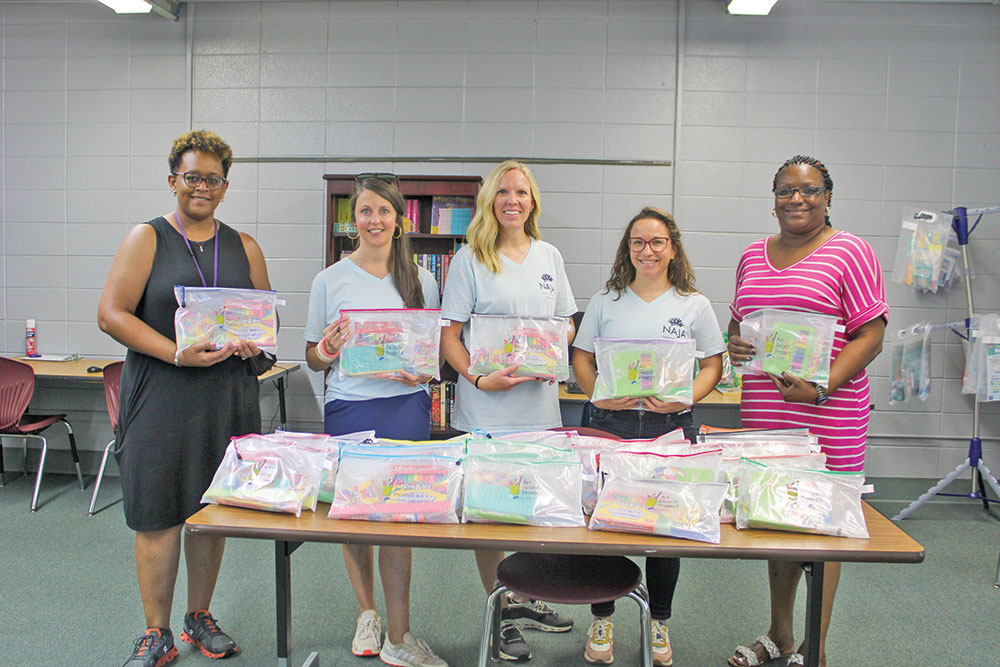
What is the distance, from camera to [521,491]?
4.99 feet

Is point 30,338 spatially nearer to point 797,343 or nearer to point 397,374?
point 397,374

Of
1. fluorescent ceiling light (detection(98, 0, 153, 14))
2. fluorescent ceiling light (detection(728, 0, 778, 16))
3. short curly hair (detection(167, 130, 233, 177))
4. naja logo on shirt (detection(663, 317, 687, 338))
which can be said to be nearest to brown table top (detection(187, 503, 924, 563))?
naja logo on shirt (detection(663, 317, 687, 338))

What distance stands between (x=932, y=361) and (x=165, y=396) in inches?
182

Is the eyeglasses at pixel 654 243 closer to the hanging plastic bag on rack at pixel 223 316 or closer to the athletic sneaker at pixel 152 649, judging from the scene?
the hanging plastic bag on rack at pixel 223 316

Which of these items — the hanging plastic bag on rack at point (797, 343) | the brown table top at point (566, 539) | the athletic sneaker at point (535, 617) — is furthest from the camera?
the athletic sneaker at point (535, 617)

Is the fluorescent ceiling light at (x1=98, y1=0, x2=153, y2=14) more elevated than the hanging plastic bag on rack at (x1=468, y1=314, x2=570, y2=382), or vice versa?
the fluorescent ceiling light at (x1=98, y1=0, x2=153, y2=14)

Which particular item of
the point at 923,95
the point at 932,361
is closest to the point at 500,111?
the point at 923,95

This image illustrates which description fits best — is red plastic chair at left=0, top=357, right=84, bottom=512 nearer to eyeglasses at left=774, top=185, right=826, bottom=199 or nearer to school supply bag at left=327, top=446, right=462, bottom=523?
school supply bag at left=327, top=446, right=462, bottom=523

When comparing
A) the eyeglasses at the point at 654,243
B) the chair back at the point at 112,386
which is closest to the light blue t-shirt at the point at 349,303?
the eyeglasses at the point at 654,243

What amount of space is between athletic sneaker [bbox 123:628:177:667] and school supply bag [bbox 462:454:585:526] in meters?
1.35

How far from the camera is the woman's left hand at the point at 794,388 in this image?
6.17 ft

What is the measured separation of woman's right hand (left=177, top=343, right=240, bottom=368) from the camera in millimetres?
1876

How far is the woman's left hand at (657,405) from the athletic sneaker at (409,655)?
3.73ft

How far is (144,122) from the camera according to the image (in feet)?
14.9
